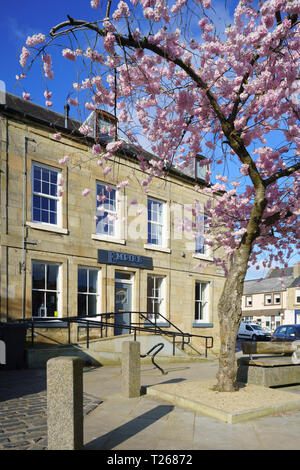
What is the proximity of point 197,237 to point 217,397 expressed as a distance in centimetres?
1389

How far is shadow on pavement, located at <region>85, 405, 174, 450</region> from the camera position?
493 centimetres

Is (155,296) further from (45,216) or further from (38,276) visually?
(45,216)

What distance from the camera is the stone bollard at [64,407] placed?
421cm

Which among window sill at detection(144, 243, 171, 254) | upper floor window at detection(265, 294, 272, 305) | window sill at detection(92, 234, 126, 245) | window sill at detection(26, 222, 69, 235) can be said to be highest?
window sill at detection(26, 222, 69, 235)

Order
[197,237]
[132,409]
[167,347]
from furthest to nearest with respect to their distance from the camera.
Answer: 1. [197,237]
2. [167,347]
3. [132,409]

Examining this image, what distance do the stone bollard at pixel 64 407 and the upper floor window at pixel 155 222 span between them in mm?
13896

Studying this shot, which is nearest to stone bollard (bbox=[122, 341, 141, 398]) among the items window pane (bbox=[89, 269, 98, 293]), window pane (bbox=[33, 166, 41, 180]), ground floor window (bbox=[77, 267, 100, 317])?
ground floor window (bbox=[77, 267, 100, 317])

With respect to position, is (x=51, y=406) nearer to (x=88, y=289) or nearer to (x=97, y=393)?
(x=97, y=393)

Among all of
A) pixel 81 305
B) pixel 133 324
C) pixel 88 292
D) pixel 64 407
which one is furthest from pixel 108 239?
pixel 64 407

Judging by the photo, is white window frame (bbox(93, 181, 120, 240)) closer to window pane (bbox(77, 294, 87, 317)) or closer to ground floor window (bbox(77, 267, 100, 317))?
ground floor window (bbox(77, 267, 100, 317))

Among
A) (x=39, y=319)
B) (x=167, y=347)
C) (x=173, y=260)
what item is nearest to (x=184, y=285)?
(x=173, y=260)

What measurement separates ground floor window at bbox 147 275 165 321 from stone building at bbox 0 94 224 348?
5 centimetres

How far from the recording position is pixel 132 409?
6.71 m

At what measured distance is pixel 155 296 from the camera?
18047mm
